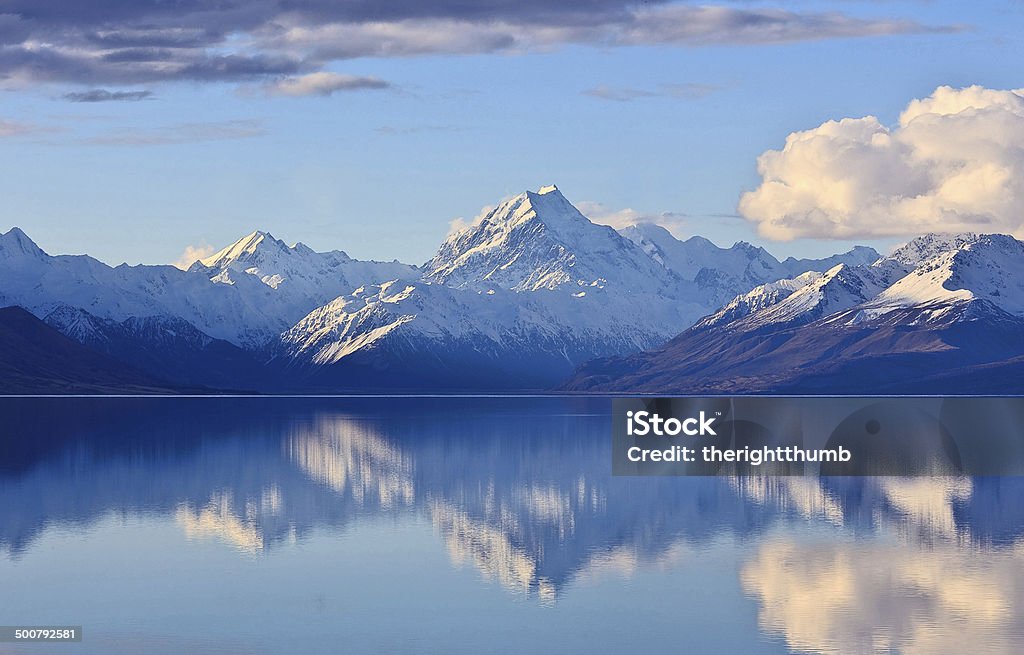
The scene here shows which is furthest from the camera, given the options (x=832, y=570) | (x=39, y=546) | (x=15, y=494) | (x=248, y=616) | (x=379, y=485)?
(x=379, y=485)

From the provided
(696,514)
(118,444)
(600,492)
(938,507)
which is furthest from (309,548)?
(118,444)

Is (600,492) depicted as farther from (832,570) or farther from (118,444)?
(118,444)

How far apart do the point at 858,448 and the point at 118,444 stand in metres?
94.6

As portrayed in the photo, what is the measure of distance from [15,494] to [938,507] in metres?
70.7

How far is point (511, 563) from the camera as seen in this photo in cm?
8362

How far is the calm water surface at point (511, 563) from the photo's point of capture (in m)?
62.6

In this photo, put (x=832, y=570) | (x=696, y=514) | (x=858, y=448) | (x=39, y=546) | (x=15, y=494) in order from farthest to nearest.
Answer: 1. (x=858, y=448)
2. (x=15, y=494)
3. (x=696, y=514)
4. (x=39, y=546)
5. (x=832, y=570)

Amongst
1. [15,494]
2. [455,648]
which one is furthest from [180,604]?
[15,494]

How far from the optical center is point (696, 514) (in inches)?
4218

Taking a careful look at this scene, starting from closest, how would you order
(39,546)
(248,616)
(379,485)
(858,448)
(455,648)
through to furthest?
(455,648) → (248,616) → (39,546) → (379,485) → (858,448)

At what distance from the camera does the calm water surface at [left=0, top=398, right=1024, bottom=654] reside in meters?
62.6

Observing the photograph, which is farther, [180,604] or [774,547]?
[774,547]

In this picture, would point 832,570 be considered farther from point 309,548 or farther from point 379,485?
point 379,485

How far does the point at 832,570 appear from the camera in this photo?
259 feet
